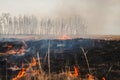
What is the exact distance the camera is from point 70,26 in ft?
521

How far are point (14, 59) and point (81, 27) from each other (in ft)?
451

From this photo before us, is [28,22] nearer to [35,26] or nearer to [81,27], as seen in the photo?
[35,26]

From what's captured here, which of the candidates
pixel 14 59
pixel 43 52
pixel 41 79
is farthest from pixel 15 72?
pixel 41 79

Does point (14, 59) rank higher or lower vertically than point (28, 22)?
lower

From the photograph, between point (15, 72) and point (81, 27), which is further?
point (81, 27)

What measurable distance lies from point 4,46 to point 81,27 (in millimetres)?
124099

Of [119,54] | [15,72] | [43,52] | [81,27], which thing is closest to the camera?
[15,72]

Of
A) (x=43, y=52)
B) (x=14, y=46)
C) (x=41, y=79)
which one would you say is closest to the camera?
(x=41, y=79)

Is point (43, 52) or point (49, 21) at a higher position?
point (49, 21)

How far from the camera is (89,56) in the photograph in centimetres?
3244

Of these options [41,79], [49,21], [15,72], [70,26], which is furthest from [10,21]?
[41,79]

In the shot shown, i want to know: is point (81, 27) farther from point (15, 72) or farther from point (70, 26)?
point (15, 72)

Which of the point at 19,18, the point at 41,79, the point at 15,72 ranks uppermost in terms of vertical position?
the point at 19,18

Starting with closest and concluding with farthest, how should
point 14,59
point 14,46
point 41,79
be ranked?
point 41,79 → point 14,59 → point 14,46
